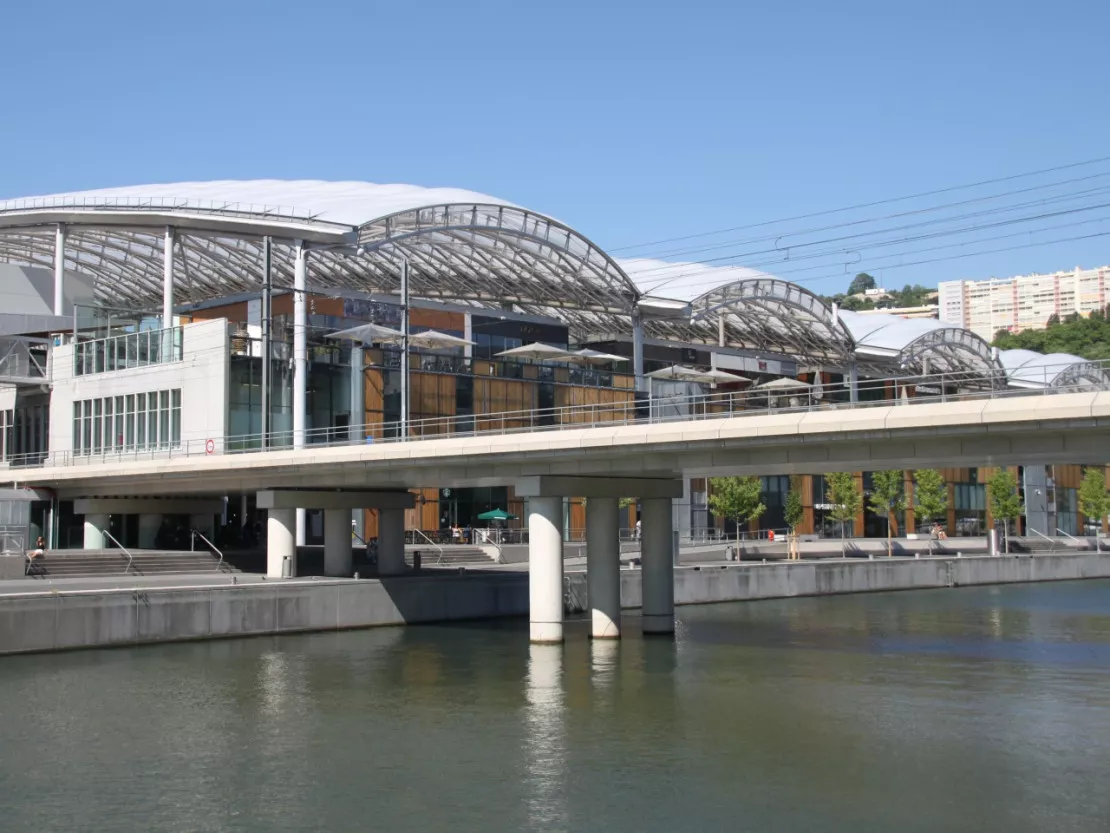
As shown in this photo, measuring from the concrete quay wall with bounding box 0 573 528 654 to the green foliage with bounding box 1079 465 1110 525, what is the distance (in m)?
89.0

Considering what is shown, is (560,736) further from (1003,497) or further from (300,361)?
(1003,497)

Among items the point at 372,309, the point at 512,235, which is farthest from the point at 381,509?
the point at 372,309

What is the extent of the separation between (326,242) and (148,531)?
20.3 metres

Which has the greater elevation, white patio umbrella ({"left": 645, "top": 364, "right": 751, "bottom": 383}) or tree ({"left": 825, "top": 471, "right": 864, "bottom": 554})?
white patio umbrella ({"left": 645, "top": 364, "right": 751, "bottom": 383})

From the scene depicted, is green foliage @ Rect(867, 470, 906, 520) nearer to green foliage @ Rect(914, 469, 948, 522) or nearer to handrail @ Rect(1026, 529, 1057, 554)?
green foliage @ Rect(914, 469, 948, 522)

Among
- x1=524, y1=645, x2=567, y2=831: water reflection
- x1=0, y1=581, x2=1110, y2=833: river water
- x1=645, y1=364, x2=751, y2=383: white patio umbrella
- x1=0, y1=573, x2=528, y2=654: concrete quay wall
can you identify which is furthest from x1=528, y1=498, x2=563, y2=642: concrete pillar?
x1=645, y1=364, x2=751, y2=383: white patio umbrella

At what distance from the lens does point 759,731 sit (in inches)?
1329

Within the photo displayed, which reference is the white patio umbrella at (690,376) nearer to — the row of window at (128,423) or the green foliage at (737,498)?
the green foliage at (737,498)

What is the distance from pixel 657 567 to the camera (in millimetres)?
55438

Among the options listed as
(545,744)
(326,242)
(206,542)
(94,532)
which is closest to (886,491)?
→ (326,242)

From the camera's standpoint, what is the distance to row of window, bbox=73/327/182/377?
7725 cm

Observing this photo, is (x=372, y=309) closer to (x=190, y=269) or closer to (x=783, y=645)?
(x=190, y=269)

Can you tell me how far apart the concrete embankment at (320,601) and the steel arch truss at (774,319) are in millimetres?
28208

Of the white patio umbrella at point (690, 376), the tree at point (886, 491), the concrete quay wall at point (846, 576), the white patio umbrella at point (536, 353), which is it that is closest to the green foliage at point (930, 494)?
the tree at point (886, 491)
